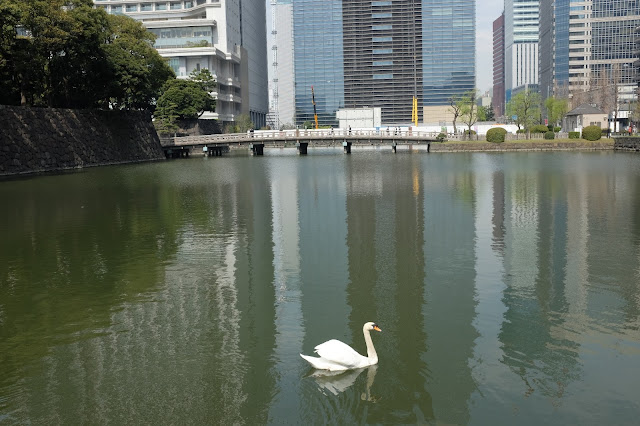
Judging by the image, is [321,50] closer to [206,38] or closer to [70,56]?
[206,38]

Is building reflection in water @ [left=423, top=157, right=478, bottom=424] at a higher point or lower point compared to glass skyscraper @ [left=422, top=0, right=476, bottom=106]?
lower

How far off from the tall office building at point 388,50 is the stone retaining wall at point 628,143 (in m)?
105

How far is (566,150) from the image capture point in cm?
8869

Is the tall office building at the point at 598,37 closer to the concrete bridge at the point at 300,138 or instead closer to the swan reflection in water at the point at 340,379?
the concrete bridge at the point at 300,138

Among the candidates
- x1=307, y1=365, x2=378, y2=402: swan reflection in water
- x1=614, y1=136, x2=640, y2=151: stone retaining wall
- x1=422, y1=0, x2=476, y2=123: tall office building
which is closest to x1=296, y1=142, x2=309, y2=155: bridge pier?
x1=614, y1=136, x2=640, y2=151: stone retaining wall

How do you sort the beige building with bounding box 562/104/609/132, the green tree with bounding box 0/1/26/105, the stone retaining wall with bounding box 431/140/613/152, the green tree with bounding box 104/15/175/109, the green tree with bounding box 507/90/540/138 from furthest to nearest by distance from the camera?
the green tree with bounding box 507/90/540/138 < the beige building with bounding box 562/104/609/132 < the stone retaining wall with bounding box 431/140/613/152 < the green tree with bounding box 104/15/175/109 < the green tree with bounding box 0/1/26/105

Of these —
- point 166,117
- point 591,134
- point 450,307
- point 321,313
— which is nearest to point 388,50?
point 166,117

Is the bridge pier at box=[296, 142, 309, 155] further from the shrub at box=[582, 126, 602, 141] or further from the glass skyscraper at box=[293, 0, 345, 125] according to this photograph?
the glass skyscraper at box=[293, 0, 345, 125]

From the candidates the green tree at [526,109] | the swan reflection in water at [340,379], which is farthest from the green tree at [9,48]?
the green tree at [526,109]

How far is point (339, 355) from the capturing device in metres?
11.9

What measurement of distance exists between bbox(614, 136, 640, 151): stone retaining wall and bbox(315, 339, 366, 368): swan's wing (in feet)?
261

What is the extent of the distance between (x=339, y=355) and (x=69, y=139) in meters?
64.4

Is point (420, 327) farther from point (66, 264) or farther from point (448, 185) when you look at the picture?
point (448, 185)

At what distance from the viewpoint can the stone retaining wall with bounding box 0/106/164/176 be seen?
59.5 m
